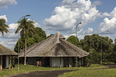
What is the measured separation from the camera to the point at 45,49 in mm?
50469

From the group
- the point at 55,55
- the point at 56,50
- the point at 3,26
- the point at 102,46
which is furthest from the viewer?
the point at 102,46

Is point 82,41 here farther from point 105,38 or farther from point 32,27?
point 32,27

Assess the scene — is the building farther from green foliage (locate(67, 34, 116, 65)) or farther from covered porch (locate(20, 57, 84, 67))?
green foliage (locate(67, 34, 116, 65))

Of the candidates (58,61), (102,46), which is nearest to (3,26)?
(58,61)

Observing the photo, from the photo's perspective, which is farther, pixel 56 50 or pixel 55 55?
pixel 56 50

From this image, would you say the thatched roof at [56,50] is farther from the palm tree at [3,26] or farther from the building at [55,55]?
the palm tree at [3,26]

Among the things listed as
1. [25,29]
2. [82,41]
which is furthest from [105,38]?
[25,29]

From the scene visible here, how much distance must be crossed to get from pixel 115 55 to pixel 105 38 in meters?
17.6

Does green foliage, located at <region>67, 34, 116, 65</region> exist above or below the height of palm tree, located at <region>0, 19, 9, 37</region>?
below

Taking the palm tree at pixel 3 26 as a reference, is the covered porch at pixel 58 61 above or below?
below

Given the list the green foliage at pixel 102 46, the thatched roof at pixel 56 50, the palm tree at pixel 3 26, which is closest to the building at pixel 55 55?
the thatched roof at pixel 56 50

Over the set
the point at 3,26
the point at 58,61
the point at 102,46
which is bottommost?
the point at 58,61

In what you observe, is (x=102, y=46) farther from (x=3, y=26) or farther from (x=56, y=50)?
(x=3, y=26)

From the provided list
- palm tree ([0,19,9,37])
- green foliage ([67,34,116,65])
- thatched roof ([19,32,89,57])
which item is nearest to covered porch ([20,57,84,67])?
thatched roof ([19,32,89,57])
